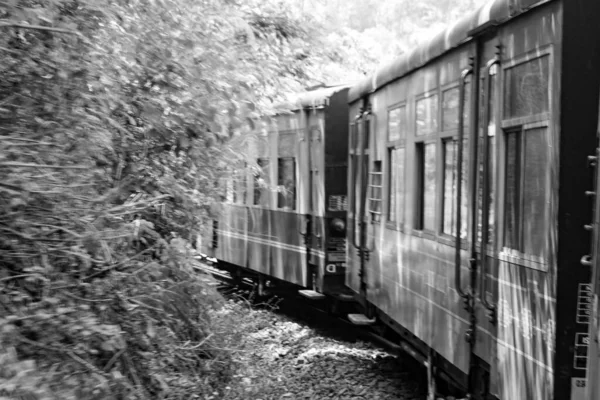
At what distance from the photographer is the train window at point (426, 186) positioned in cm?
812

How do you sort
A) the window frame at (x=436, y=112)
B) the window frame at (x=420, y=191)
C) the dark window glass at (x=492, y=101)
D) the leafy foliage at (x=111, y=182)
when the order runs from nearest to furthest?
1. the leafy foliage at (x=111, y=182)
2. the dark window glass at (x=492, y=101)
3. the window frame at (x=436, y=112)
4. the window frame at (x=420, y=191)

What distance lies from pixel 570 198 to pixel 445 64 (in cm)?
282

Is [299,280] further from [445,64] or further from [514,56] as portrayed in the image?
[514,56]

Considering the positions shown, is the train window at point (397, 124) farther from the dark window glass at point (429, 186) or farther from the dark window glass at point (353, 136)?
the dark window glass at point (353, 136)

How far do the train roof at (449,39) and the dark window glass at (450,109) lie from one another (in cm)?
31

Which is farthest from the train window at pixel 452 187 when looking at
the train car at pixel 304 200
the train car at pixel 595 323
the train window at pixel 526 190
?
the train car at pixel 304 200

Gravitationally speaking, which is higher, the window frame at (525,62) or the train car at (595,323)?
the window frame at (525,62)

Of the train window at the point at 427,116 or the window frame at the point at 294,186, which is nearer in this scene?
the train window at the point at 427,116

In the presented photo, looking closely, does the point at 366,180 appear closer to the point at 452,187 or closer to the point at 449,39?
the point at 452,187

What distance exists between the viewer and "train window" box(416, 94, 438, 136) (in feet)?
26.1

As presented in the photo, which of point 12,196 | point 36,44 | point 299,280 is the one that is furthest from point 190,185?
point 299,280

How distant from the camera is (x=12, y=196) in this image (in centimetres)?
473

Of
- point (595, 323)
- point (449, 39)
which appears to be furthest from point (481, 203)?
point (595, 323)

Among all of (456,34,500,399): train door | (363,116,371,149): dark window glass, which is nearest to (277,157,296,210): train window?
(363,116,371,149): dark window glass
